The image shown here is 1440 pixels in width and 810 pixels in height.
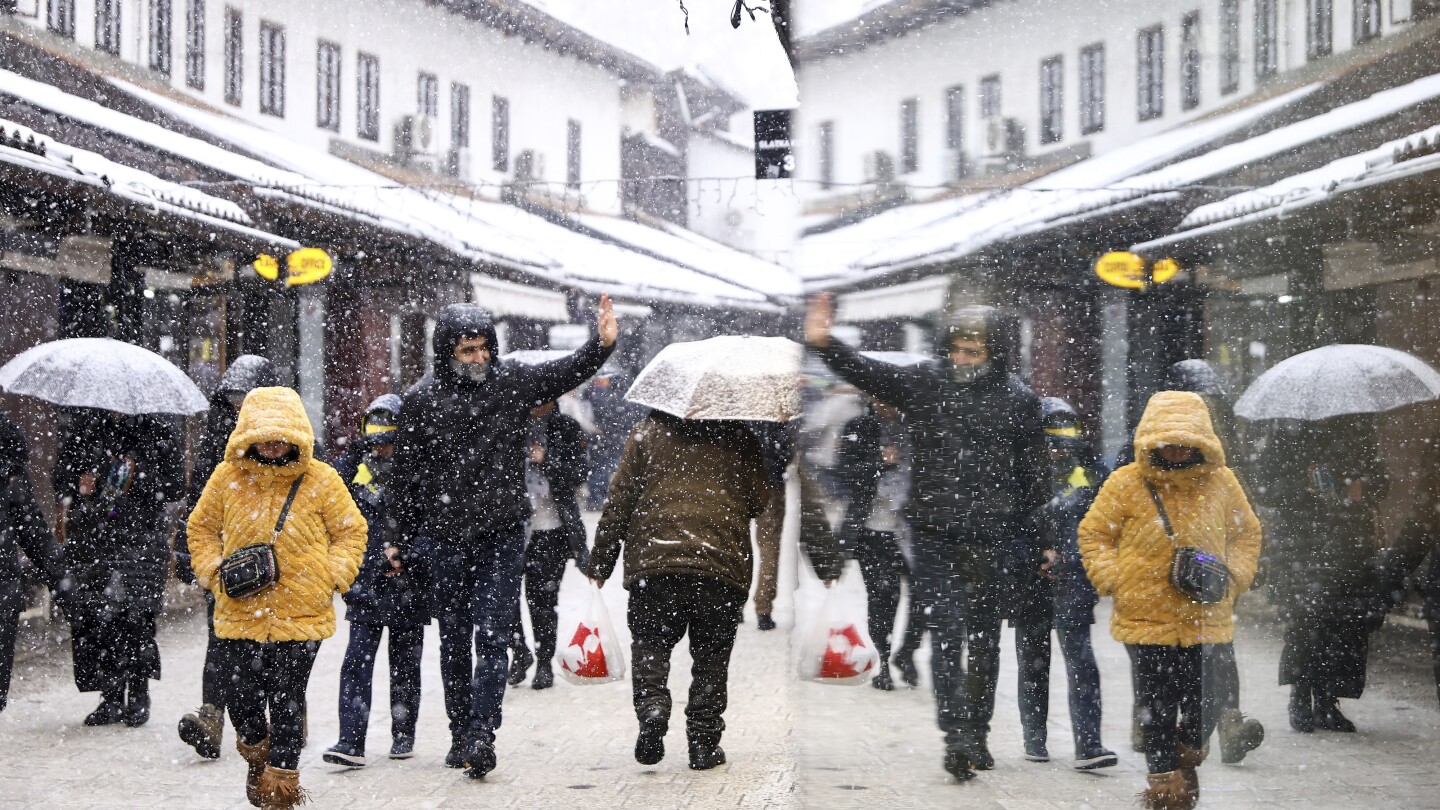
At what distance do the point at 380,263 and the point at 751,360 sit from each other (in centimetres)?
633

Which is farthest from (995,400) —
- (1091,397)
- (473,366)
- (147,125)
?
(147,125)

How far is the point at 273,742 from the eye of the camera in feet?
12.4

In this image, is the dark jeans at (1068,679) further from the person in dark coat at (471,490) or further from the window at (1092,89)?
the person in dark coat at (471,490)

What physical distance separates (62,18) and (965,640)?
27.5 ft

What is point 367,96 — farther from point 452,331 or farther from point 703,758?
point 703,758

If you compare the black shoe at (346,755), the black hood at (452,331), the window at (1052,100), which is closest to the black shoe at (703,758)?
the black shoe at (346,755)

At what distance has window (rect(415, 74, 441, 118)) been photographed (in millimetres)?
9945

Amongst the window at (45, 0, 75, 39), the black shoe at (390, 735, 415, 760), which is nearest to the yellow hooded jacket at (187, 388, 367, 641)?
the black shoe at (390, 735, 415, 760)

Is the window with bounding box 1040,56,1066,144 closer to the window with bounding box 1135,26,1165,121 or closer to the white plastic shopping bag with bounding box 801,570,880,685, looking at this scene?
the window with bounding box 1135,26,1165,121

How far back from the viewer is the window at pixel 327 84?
32.4ft

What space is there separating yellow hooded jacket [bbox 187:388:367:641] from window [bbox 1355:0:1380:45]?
304cm

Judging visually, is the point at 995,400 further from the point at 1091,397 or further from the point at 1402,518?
the point at 1402,518

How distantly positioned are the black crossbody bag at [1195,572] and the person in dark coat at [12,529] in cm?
459

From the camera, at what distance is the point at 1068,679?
1962mm
